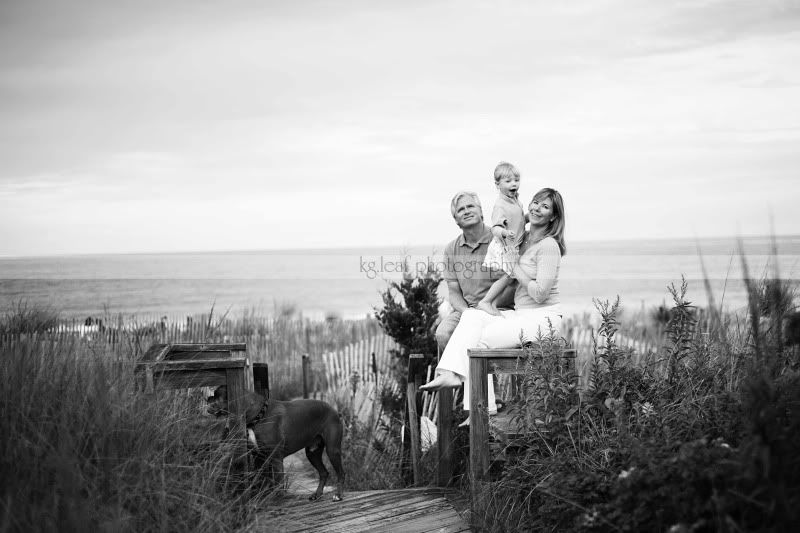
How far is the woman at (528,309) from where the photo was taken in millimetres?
4945

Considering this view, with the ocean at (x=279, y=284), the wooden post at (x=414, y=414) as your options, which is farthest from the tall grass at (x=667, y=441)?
the ocean at (x=279, y=284)

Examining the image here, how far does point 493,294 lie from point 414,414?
1.42 meters

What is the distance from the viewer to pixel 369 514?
4383 millimetres

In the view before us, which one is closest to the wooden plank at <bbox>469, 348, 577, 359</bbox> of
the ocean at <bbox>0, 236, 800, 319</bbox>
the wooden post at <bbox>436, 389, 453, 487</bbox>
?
the wooden post at <bbox>436, 389, 453, 487</bbox>

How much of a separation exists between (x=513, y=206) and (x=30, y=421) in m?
3.81

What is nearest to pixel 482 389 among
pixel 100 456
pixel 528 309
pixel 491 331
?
pixel 491 331

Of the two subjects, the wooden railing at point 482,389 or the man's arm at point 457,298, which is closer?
the wooden railing at point 482,389

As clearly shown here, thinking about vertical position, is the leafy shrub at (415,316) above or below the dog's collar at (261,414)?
above

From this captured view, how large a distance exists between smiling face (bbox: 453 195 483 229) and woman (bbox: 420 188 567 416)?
666 millimetres

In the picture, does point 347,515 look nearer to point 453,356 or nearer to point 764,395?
Answer: point 453,356

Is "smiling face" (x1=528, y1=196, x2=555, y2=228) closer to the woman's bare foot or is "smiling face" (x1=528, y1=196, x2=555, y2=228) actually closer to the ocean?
the woman's bare foot

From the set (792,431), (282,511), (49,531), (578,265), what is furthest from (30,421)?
(578,265)

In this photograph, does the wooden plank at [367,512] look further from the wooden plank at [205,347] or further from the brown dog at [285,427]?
the wooden plank at [205,347]

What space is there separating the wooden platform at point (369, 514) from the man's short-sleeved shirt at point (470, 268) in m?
1.71
